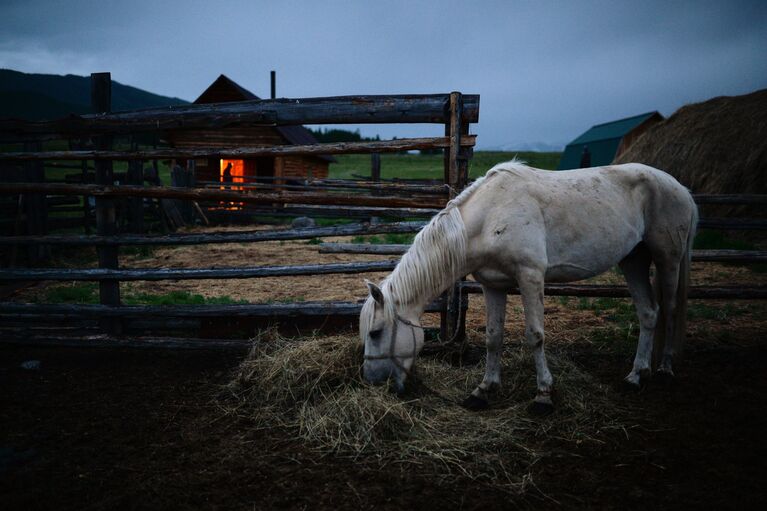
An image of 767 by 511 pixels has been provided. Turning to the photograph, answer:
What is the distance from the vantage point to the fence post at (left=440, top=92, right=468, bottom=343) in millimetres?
4023

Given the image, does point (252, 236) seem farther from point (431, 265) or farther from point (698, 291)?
point (698, 291)

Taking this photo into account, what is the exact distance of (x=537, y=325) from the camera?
322 centimetres

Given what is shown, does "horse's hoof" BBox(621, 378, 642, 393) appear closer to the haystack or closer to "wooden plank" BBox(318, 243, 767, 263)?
"wooden plank" BBox(318, 243, 767, 263)

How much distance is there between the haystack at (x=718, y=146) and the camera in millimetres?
9594

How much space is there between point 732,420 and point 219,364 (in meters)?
4.32

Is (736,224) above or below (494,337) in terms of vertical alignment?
above

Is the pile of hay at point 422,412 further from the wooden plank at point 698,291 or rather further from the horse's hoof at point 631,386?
the wooden plank at point 698,291

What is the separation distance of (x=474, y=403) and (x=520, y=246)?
4.13ft

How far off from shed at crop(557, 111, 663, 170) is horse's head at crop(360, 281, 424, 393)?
73.0 feet

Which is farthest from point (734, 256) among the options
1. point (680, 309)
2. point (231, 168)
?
point (231, 168)

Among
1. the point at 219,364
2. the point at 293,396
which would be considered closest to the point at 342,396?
the point at 293,396

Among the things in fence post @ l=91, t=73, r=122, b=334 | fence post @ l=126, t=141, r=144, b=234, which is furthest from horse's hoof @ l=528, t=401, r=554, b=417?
fence post @ l=126, t=141, r=144, b=234

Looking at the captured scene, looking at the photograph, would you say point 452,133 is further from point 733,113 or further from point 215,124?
point 733,113

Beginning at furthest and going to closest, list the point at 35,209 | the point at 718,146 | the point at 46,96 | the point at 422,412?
the point at 46,96 → the point at 718,146 → the point at 35,209 → the point at 422,412
